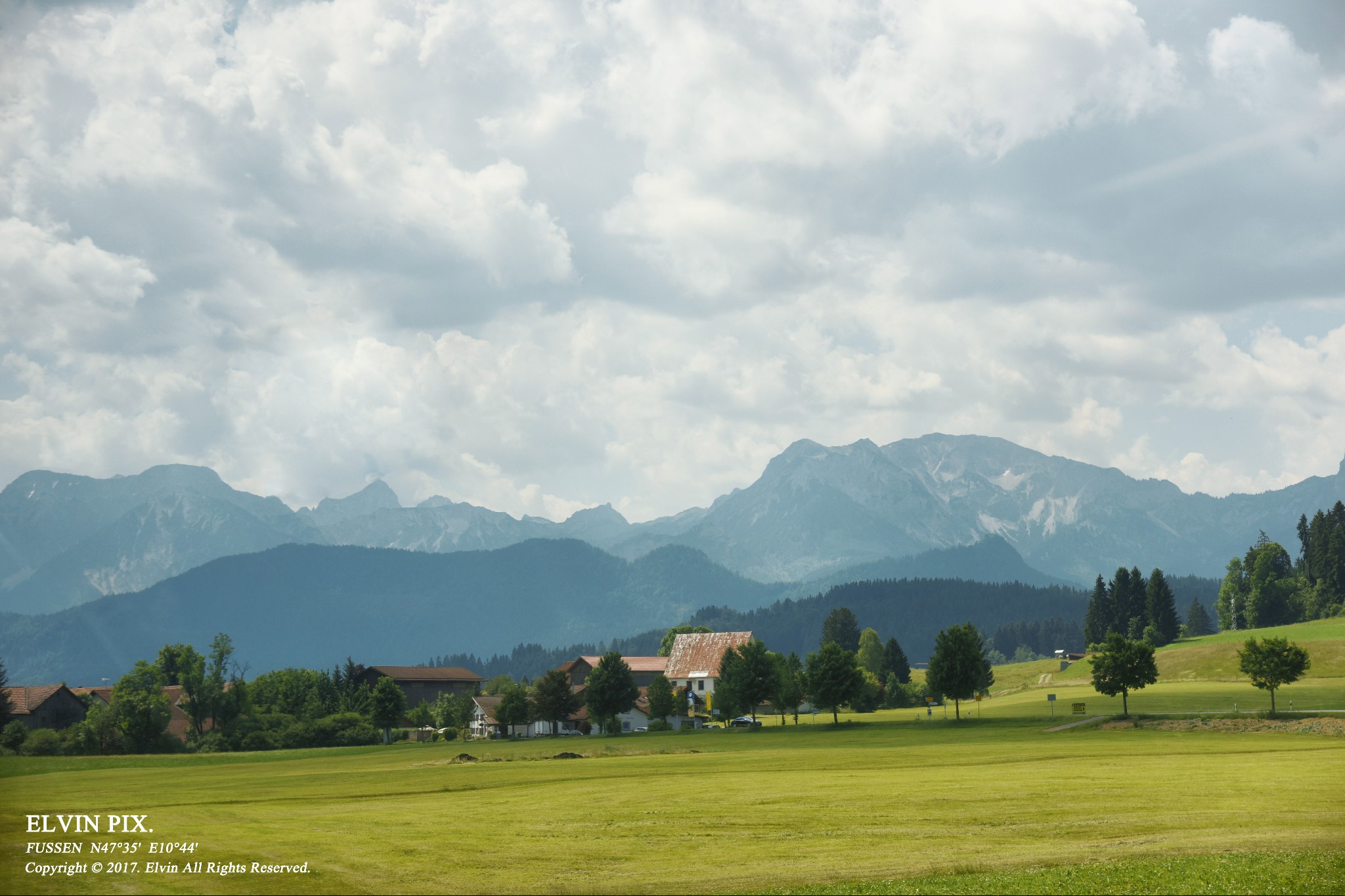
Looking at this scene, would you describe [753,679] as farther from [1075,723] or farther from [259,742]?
[259,742]

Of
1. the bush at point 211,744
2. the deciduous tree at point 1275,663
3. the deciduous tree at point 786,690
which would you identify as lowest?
the bush at point 211,744

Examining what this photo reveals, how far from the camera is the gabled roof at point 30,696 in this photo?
140m

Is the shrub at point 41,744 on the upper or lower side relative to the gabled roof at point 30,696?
lower

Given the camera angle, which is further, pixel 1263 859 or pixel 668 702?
pixel 668 702

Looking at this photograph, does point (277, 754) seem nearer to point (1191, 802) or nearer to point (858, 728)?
point (858, 728)

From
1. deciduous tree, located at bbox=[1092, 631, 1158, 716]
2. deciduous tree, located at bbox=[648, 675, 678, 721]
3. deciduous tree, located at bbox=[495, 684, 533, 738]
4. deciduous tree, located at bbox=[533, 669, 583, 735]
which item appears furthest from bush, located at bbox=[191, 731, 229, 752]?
deciduous tree, located at bbox=[1092, 631, 1158, 716]

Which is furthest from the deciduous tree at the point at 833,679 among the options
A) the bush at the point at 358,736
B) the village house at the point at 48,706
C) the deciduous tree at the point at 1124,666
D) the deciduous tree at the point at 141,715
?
the village house at the point at 48,706

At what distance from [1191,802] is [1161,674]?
133 m

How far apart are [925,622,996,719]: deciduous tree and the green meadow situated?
3661 centimetres

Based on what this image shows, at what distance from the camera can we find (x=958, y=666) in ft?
389

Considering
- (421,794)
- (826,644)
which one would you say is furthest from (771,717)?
(421,794)

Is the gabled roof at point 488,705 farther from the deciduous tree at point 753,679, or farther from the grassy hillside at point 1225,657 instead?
the grassy hillside at point 1225,657

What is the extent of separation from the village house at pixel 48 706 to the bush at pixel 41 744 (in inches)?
1114

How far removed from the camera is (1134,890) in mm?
26391
